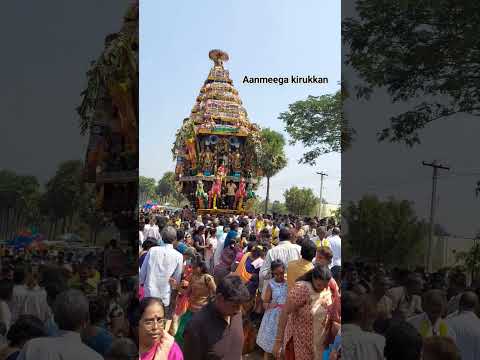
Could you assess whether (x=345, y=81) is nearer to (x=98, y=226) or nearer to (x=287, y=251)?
(x=287, y=251)

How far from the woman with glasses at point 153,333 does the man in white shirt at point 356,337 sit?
3.25 ft

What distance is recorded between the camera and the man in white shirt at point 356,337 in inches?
110

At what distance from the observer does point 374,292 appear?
11.4ft

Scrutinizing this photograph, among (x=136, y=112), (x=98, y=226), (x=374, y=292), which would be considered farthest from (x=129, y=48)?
(x=374, y=292)

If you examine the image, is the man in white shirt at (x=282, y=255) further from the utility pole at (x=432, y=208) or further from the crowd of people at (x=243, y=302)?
the utility pole at (x=432, y=208)

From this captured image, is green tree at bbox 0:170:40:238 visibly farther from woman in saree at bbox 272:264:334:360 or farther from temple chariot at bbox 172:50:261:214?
temple chariot at bbox 172:50:261:214

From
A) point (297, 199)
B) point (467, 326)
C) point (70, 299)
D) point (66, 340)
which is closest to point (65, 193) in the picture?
point (70, 299)

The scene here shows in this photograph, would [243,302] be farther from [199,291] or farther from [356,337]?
[199,291]

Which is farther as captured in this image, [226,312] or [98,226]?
[98,226]

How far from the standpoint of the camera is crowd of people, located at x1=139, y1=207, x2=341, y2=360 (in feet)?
7.95

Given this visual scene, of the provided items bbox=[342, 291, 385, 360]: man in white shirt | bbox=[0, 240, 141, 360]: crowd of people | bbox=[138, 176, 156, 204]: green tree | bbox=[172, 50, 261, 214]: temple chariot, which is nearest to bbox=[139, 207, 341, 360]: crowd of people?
bbox=[0, 240, 141, 360]: crowd of people

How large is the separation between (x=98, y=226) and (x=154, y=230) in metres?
2.77

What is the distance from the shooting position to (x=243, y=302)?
2.44 meters

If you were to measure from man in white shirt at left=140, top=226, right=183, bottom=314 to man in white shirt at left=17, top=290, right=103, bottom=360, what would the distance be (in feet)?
5.46
